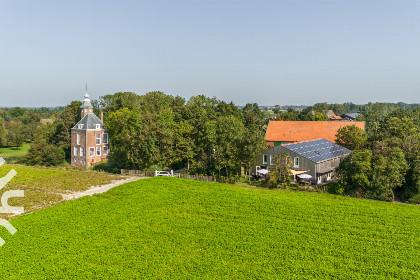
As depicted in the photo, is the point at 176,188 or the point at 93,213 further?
the point at 176,188

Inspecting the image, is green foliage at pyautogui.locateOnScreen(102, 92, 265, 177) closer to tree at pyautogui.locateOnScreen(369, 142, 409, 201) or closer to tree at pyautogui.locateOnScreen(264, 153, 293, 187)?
tree at pyautogui.locateOnScreen(264, 153, 293, 187)

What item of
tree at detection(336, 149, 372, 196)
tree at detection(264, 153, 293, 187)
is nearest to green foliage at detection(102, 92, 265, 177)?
tree at detection(264, 153, 293, 187)

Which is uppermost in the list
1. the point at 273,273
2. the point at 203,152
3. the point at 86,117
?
the point at 86,117

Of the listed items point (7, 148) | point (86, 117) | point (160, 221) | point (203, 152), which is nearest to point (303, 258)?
point (160, 221)

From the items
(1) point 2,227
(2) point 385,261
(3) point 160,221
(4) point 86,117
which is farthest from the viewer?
(4) point 86,117

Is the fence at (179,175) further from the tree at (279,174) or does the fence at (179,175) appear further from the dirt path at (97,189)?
the tree at (279,174)

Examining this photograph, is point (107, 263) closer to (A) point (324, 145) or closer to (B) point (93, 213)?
(B) point (93, 213)

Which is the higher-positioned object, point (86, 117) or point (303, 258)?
point (86, 117)

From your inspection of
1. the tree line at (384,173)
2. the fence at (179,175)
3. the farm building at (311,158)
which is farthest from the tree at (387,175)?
the fence at (179,175)
